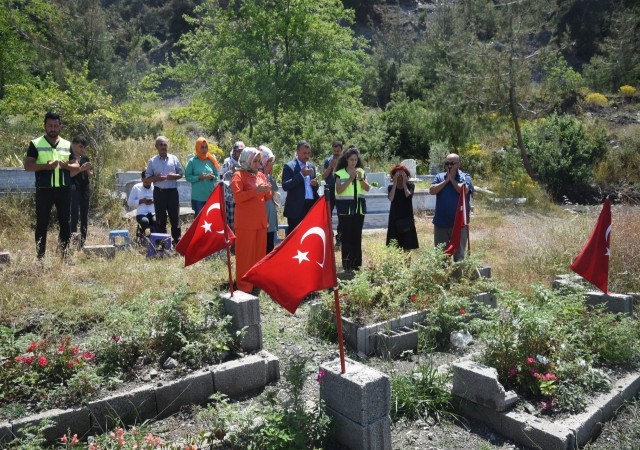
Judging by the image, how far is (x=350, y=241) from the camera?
23.8 ft

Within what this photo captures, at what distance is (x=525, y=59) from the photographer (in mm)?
17562

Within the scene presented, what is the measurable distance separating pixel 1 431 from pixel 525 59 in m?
17.8

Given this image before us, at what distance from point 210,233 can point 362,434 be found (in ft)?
8.60

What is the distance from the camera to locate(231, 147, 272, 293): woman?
6.04 metres

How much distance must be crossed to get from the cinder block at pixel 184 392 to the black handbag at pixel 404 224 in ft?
12.3

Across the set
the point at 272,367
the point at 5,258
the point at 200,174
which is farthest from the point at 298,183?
the point at 5,258

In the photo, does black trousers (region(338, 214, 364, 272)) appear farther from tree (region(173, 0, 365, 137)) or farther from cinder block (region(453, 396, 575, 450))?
tree (region(173, 0, 365, 137))

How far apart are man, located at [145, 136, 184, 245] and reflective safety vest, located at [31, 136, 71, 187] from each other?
1.37 m

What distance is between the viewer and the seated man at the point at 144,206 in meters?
8.52

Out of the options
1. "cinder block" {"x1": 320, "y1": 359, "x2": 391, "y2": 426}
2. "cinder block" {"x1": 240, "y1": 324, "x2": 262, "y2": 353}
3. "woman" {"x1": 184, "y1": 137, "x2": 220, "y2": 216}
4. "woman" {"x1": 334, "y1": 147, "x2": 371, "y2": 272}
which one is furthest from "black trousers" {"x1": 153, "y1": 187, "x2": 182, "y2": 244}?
"cinder block" {"x1": 320, "y1": 359, "x2": 391, "y2": 426}

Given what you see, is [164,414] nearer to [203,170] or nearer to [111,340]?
[111,340]

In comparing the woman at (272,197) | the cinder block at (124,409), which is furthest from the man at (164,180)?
the cinder block at (124,409)

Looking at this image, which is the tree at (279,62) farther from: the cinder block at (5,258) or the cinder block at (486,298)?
the cinder block at (486,298)

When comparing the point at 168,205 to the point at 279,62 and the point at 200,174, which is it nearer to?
the point at 200,174
